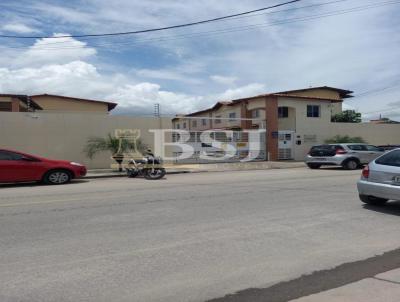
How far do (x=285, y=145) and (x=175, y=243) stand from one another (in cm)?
2522

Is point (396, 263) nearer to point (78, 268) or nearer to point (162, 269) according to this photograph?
point (162, 269)

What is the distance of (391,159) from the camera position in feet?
30.9

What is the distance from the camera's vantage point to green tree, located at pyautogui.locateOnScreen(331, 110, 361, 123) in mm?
47881

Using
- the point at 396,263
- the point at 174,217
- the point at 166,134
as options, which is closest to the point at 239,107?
the point at 166,134

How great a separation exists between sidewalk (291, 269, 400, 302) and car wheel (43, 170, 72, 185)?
12.9 meters

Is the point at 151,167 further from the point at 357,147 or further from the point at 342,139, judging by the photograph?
the point at 342,139

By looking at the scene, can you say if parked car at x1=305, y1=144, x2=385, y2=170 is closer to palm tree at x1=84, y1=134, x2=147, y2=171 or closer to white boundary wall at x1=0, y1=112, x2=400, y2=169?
white boundary wall at x1=0, y1=112, x2=400, y2=169

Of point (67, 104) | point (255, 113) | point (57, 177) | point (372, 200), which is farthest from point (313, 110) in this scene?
point (372, 200)

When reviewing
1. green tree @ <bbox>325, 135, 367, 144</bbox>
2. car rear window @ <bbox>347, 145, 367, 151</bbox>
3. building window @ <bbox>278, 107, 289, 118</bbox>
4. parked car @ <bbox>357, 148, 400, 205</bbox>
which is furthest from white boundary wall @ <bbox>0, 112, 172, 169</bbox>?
parked car @ <bbox>357, 148, 400, 205</bbox>

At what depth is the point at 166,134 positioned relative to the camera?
24.7 meters

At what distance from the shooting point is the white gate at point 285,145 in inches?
1206

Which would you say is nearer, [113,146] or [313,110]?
[113,146]

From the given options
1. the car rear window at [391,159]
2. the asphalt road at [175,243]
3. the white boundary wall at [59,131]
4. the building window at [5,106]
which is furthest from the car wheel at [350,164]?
the building window at [5,106]

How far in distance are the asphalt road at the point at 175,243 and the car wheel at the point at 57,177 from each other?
15.8 ft
